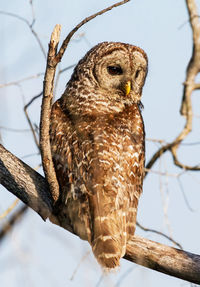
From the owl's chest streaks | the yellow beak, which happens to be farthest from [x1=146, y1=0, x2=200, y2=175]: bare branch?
the yellow beak

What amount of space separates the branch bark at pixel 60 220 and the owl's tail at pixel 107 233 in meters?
0.23

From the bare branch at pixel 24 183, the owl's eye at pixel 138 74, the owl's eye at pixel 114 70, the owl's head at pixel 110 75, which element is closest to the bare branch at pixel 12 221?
the bare branch at pixel 24 183

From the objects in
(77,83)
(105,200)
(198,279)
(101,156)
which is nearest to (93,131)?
(101,156)

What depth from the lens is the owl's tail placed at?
14.9ft

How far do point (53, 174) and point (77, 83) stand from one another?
69.3 inches

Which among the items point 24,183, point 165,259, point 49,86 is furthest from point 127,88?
point 165,259

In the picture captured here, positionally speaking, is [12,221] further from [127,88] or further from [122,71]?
[122,71]

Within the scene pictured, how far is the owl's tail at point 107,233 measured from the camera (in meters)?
4.55

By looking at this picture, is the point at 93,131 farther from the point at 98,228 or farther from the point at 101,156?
the point at 98,228

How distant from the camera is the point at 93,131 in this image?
515cm

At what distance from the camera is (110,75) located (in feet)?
20.5

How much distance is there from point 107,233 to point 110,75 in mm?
2244

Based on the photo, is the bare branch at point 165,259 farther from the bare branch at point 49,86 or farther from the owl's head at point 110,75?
the owl's head at point 110,75

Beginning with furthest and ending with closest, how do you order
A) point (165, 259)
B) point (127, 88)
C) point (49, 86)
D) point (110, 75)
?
point (110, 75), point (127, 88), point (165, 259), point (49, 86)
